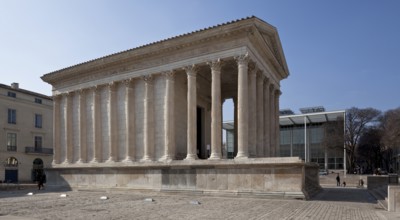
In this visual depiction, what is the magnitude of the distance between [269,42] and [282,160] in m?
12.1

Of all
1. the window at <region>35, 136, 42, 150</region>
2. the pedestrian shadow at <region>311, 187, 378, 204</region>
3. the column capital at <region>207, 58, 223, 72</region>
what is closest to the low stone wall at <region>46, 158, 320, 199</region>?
the pedestrian shadow at <region>311, 187, 378, 204</region>

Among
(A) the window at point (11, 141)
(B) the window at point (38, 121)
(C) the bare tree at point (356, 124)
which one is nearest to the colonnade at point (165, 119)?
(A) the window at point (11, 141)

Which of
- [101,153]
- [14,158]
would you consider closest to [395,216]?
[101,153]

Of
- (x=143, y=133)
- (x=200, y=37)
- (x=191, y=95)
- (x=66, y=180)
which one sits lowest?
(x=66, y=180)

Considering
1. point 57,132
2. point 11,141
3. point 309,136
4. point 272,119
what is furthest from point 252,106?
point 309,136

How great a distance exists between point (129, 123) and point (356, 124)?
4686 cm

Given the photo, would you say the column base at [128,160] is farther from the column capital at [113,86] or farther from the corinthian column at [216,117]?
the corinthian column at [216,117]

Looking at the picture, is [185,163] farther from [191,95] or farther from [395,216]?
[395,216]

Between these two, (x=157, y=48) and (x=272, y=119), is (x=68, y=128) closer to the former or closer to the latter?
(x=157, y=48)

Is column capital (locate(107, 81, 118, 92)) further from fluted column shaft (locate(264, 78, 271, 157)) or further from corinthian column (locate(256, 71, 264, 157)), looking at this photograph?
fluted column shaft (locate(264, 78, 271, 157))

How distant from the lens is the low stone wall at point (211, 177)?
20016 mm

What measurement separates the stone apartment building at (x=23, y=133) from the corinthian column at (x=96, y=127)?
93.3ft

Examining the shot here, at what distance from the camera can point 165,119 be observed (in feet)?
85.8

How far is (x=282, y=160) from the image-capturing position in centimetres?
2000
